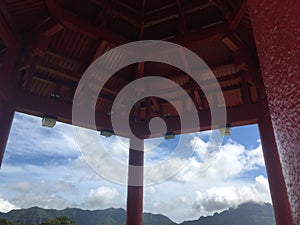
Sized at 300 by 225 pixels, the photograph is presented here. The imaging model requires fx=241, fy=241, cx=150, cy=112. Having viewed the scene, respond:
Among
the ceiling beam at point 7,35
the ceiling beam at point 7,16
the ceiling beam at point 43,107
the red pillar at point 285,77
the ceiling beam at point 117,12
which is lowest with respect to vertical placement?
the red pillar at point 285,77

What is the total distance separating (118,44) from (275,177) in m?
4.13

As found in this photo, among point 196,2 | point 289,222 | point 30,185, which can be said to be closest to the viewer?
point 289,222

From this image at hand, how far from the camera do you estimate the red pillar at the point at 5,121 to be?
402cm

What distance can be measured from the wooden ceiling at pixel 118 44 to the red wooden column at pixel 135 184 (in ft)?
1.59

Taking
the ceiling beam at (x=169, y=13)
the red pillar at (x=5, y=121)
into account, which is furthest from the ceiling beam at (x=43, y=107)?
the ceiling beam at (x=169, y=13)

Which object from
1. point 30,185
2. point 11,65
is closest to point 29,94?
point 11,65

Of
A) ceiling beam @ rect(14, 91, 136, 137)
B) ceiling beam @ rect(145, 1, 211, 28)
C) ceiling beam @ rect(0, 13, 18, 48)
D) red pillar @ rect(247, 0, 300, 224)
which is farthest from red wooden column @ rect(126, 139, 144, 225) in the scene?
red pillar @ rect(247, 0, 300, 224)

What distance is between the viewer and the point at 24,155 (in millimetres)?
16188

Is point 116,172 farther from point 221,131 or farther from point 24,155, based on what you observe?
point 24,155

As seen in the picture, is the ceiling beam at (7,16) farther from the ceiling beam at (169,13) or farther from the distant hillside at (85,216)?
the distant hillside at (85,216)

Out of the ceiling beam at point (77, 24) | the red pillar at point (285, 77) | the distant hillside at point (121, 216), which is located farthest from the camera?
the distant hillside at point (121, 216)

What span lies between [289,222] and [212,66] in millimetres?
3772

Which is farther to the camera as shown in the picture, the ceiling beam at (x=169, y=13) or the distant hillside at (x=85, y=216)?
the distant hillside at (x=85, y=216)

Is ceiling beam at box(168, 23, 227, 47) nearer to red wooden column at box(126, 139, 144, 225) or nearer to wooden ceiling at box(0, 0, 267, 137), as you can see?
wooden ceiling at box(0, 0, 267, 137)
